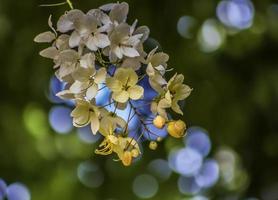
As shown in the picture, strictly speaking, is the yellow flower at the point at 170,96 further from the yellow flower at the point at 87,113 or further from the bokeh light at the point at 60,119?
the bokeh light at the point at 60,119

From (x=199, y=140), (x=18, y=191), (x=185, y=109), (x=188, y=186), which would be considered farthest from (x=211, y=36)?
(x=18, y=191)

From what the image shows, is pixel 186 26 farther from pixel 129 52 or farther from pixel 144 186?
pixel 129 52

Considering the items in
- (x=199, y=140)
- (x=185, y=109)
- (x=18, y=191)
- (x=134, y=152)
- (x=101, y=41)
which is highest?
(x=101, y=41)

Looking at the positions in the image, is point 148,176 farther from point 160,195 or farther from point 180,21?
point 180,21

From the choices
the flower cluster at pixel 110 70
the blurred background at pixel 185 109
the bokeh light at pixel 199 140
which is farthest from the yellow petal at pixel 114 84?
the bokeh light at pixel 199 140

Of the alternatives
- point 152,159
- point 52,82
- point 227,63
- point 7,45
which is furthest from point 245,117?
point 7,45

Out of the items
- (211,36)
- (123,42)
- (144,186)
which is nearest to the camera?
(123,42)

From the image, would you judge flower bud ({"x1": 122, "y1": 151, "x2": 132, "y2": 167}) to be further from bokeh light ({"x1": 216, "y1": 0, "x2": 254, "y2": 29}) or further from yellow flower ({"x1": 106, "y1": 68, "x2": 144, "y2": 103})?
bokeh light ({"x1": 216, "y1": 0, "x2": 254, "y2": 29})
